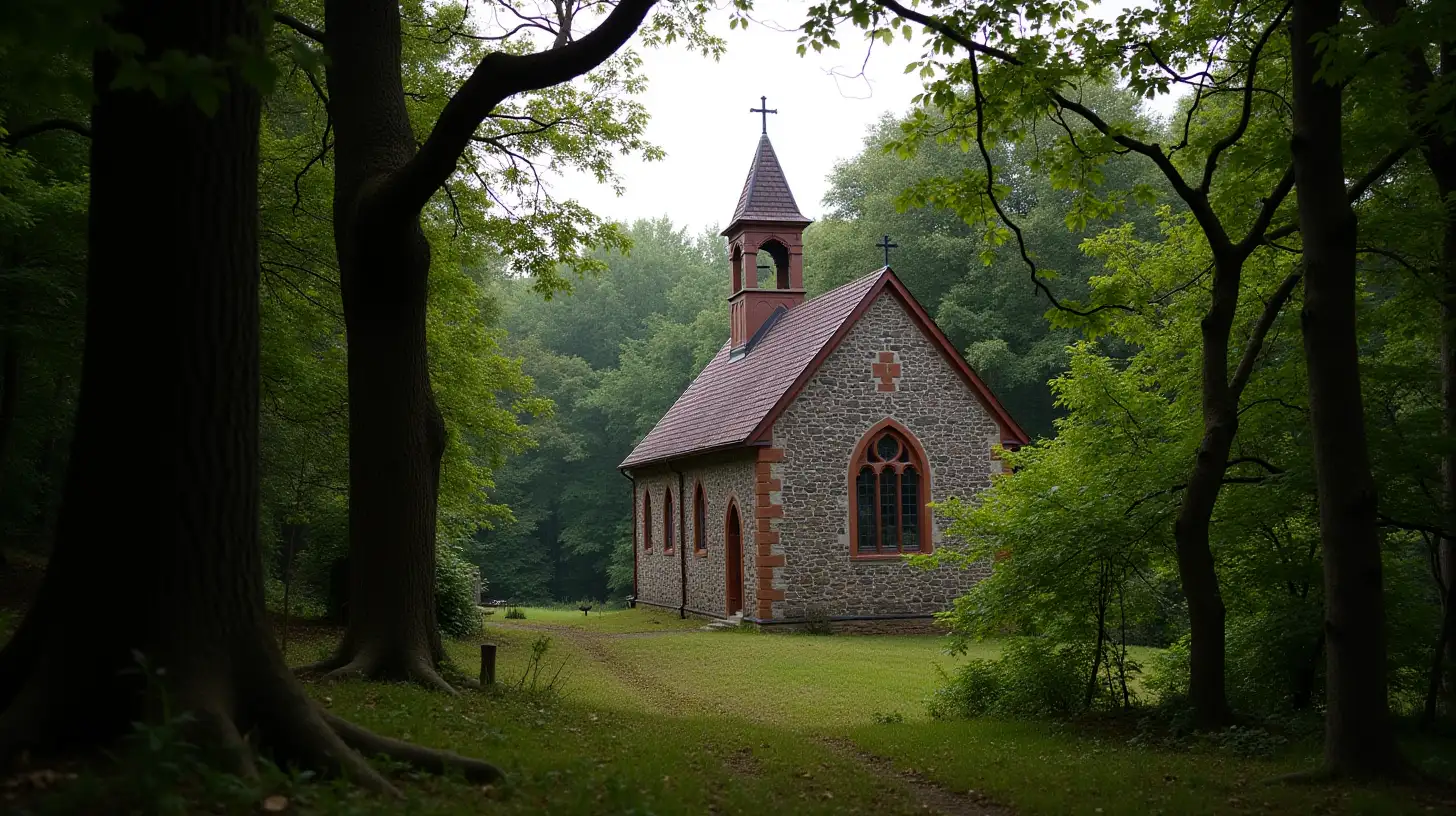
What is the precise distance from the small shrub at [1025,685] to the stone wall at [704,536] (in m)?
10.7

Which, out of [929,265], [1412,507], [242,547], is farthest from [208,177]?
[929,265]

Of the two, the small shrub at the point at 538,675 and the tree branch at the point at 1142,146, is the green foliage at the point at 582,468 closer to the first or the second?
the small shrub at the point at 538,675

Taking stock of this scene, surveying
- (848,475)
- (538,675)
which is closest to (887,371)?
(848,475)

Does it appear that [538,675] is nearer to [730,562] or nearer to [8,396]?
[8,396]

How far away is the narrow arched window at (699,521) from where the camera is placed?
26.4 m

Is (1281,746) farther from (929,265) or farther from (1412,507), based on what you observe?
(929,265)

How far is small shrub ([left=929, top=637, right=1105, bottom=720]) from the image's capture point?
37.8ft

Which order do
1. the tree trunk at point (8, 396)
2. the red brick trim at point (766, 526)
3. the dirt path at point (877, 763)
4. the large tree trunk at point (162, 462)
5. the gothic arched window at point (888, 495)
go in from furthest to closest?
the gothic arched window at point (888, 495) → the red brick trim at point (766, 526) → the tree trunk at point (8, 396) → the dirt path at point (877, 763) → the large tree trunk at point (162, 462)

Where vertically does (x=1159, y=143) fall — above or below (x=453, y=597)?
above

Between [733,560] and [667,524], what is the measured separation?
213 inches

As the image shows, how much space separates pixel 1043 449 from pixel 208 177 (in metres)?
9.60

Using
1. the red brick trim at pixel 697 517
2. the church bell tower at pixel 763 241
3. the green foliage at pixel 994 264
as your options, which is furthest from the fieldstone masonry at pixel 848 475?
the green foliage at pixel 994 264

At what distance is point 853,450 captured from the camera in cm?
2334

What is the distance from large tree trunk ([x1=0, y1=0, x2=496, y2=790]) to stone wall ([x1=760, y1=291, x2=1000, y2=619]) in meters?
18.0
